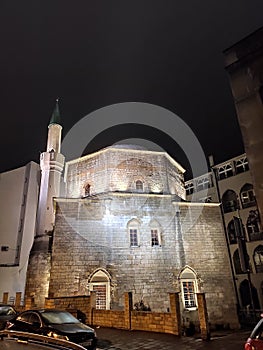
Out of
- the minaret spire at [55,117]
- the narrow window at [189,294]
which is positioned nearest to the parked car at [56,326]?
the narrow window at [189,294]

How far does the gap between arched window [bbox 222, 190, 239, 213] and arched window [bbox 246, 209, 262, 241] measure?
1.40 m

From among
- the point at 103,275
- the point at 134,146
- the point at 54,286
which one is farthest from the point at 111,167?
the point at 54,286

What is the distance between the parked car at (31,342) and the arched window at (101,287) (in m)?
13.5

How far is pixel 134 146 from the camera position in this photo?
21.8 m

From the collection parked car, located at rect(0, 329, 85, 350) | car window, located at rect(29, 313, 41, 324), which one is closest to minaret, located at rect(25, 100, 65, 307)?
car window, located at rect(29, 313, 41, 324)

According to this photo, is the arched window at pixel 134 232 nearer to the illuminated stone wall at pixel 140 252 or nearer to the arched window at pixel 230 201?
the illuminated stone wall at pixel 140 252

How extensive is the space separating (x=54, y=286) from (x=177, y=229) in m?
8.78

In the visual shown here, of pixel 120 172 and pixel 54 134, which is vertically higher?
pixel 54 134

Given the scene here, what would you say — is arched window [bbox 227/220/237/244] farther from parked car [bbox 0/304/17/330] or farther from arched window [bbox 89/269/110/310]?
parked car [bbox 0/304/17/330]

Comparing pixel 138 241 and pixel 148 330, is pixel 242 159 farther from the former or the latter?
pixel 148 330

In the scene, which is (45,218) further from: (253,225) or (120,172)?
(253,225)

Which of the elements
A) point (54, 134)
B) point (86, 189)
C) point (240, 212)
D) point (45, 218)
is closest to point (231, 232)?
point (240, 212)

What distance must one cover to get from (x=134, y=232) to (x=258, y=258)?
1077 centimetres

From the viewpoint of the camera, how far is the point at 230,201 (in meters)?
24.2
